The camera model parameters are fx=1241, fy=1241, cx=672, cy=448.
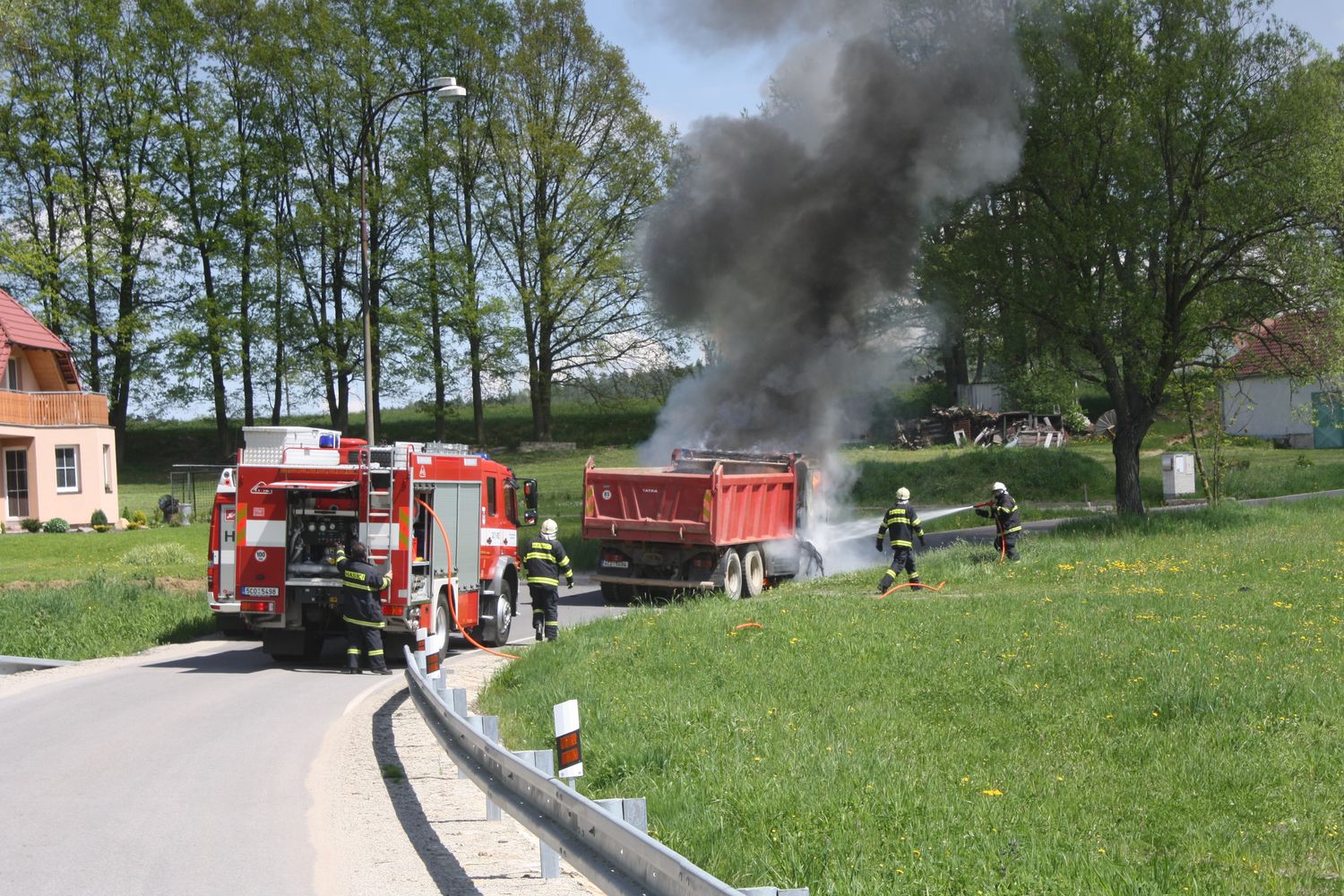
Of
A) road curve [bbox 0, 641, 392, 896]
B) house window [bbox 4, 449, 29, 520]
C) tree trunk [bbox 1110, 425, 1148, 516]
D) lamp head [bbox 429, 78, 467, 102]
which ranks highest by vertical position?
lamp head [bbox 429, 78, 467, 102]

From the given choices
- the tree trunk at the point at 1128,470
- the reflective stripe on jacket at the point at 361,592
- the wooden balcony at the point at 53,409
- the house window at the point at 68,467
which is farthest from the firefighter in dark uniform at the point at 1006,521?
the house window at the point at 68,467

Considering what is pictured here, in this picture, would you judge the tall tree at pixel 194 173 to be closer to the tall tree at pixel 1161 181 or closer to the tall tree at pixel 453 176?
the tall tree at pixel 453 176

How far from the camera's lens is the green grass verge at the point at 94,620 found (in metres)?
14.5

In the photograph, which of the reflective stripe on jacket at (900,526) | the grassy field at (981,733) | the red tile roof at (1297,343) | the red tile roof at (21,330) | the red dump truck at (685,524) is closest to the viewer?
the grassy field at (981,733)

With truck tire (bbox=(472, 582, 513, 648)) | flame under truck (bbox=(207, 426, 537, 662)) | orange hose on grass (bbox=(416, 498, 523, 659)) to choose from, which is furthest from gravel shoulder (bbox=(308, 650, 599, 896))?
truck tire (bbox=(472, 582, 513, 648))

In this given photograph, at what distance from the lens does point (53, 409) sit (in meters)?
34.4

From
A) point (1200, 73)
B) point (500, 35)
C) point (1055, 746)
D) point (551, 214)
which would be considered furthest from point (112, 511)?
point (1055, 746)

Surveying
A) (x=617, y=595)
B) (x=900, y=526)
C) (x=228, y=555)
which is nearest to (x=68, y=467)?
(x=617, y=595)

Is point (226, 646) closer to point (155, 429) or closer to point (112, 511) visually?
point (112, 511)

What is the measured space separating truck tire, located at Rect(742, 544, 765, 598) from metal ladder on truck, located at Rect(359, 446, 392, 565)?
275 inches

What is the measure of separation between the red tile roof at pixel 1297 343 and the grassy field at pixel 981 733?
905 cm

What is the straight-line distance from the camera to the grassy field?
18.9 feet

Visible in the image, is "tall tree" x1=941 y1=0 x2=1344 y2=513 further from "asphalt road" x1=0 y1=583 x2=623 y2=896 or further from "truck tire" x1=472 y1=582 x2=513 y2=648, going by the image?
"asphalt road" x1=0 y1=583 x2=623 y2=896

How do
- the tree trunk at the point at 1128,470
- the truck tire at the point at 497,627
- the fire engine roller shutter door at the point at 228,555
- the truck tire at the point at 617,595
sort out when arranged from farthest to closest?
1. the tree trunk at the point at 1128,470
2. the truck tire at the point at 617,595
3. the truck tire at the point at 497,627
4. the fire engine roller shutter door at the point at 228,555
